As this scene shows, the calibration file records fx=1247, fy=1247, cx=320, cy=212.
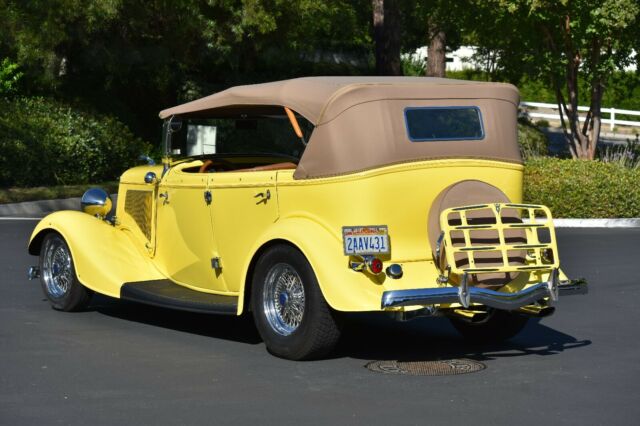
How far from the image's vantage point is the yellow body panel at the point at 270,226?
8.57m

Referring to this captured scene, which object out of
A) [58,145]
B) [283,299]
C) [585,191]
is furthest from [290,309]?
[58,145]

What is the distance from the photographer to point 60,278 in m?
11.1

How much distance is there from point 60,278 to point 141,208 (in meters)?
0.98

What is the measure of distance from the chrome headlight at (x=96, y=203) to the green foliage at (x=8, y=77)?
1910 cm

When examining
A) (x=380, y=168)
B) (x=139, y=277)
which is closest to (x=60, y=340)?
(x=139, y=277)

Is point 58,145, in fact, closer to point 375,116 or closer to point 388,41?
point 388,41

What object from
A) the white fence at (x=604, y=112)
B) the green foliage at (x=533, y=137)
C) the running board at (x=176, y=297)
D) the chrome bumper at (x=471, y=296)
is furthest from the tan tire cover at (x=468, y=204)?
the white fence at (x=604, y=112)

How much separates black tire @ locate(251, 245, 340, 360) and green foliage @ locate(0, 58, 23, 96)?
72.5ft

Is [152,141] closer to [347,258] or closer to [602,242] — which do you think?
[602,242]

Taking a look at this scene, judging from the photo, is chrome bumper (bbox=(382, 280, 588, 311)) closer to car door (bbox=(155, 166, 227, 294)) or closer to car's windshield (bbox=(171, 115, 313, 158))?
car door (bbox=(155, 166, 227, 294))

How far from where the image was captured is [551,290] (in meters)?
8.66

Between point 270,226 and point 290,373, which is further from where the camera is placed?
point 270,226

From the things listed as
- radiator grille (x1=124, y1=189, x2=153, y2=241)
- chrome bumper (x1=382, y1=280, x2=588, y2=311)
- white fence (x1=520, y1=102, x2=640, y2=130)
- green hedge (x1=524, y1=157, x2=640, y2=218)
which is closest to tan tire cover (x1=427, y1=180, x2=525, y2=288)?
chrome bumper (x1=382, y1=280, x2=588, y2=311)

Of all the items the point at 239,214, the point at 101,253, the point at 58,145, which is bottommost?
the point at 101,253
